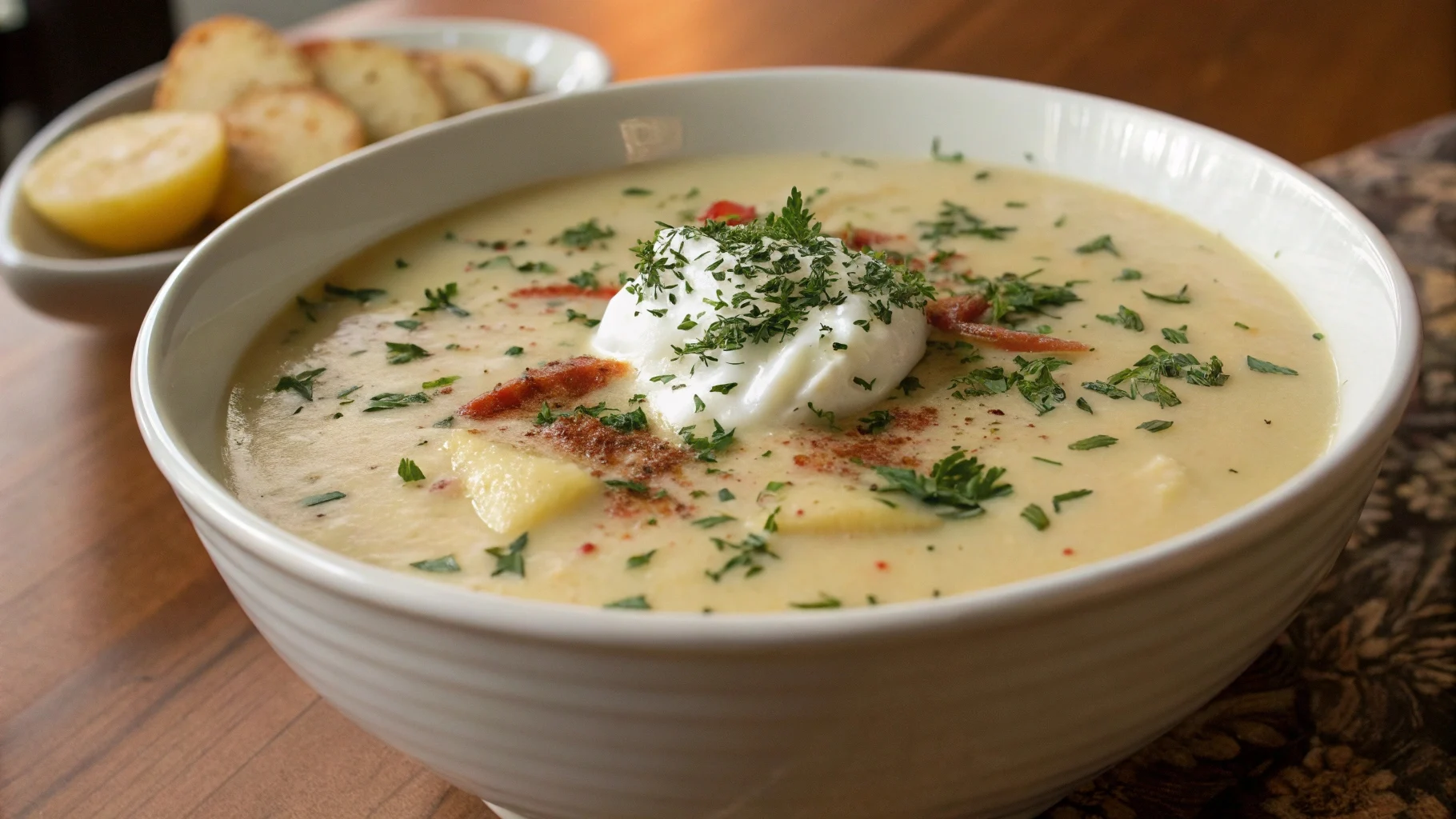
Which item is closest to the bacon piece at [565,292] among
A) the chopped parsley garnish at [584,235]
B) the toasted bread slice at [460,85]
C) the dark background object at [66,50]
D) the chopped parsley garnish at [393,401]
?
the chopped parsley garnish at [584,235]

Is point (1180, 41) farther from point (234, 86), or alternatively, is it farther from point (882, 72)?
point (234, 86)

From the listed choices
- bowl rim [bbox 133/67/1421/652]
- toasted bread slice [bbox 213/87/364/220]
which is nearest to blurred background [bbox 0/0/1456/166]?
toasted bread slice [bbox 213/87/364/220]

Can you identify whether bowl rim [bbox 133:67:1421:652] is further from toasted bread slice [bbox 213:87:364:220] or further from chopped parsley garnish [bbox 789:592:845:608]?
toasted bread slice [bbox 213:87:364:220]

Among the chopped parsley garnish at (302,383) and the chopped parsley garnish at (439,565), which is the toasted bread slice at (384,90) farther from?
the chopped parsley garnish at (439,565)

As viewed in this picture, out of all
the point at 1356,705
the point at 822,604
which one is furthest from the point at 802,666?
the point at 1356,705

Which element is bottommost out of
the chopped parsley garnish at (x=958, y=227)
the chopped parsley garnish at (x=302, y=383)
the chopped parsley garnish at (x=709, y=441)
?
the chopped parsley garnish at (x=302, y=383)

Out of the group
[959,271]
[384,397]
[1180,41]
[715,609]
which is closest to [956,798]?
[715,609]
